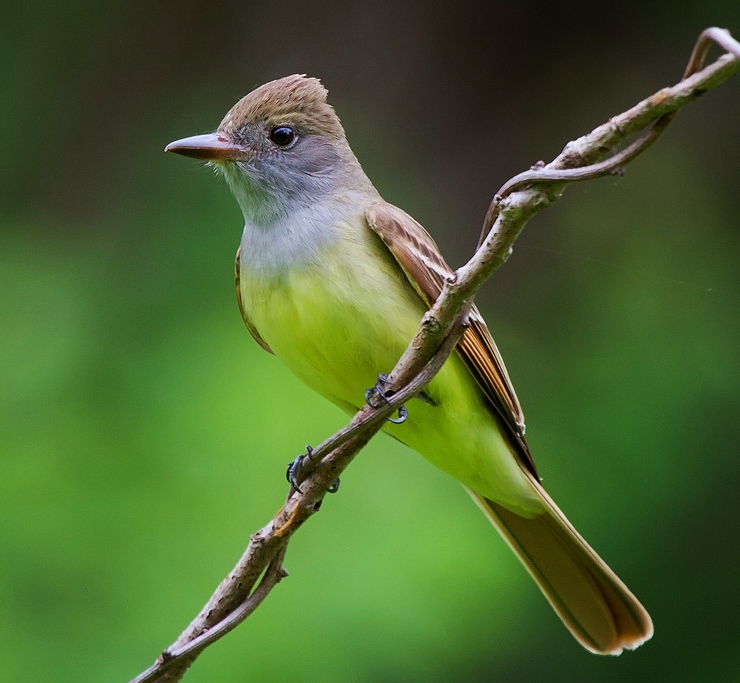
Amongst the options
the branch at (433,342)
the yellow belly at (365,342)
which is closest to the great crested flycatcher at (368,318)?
the yellow belly at (365,342)

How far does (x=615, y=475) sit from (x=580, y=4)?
7.35 feet

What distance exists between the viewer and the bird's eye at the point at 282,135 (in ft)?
9.70

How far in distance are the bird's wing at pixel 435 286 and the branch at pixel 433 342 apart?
2.73 ft

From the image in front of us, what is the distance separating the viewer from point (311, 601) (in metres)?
3.02

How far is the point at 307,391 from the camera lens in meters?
3.38

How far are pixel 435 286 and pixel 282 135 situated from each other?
30.6 inches

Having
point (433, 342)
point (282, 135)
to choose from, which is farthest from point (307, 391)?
point (433, 342)

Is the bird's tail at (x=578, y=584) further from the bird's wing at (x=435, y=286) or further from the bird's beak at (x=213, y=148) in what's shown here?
the bird's beak at (x=213, y=148)

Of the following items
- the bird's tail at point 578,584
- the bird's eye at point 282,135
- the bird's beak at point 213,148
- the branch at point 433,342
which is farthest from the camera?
the bird's eye at point 282,135

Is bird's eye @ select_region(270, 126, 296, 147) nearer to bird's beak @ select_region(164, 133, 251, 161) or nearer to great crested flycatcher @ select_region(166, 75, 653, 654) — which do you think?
great crested flycatcher @ select_region(166, 75, 653, 654)

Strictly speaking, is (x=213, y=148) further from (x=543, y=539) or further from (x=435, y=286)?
(x=543, y=539)

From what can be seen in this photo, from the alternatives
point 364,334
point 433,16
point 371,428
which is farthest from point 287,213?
point 433,16

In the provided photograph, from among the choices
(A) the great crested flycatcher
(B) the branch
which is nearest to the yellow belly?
(A) the great crested flycatcher

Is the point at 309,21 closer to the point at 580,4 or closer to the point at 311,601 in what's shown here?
A: the point at 580,4
